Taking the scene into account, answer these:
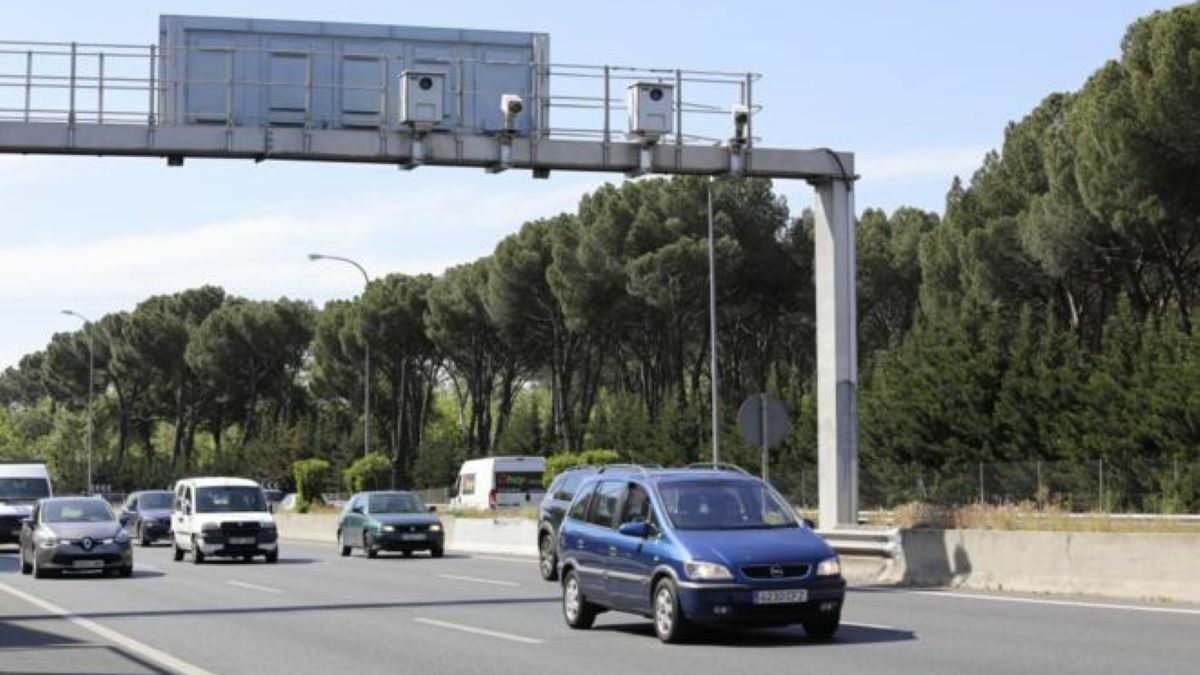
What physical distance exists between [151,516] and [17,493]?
4.08 meters

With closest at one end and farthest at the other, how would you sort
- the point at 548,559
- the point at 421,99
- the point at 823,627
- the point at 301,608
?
the point at 823,627
the point at 301,608
the point at 421,99
the point at 548,559

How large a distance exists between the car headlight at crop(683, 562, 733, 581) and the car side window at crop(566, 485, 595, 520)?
2688 mm

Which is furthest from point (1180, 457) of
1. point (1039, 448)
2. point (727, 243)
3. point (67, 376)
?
point (67, 376)

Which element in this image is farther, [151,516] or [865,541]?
[151,516]

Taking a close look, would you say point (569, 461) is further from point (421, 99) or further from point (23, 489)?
point (421, 99)

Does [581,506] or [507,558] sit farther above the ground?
[581,506]

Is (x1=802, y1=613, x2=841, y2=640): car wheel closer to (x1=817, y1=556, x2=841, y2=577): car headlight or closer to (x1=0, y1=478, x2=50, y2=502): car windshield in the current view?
(x1=817, y1=556, x2=841, y2=577): car headlight

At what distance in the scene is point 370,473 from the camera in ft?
213

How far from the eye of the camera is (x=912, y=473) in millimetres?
57188

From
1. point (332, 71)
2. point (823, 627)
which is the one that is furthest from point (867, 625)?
point (332, 71)

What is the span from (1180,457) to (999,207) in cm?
1621

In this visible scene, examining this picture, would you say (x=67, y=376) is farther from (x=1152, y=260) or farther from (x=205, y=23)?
(x=205, y=23)

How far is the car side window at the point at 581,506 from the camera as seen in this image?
17578 mm

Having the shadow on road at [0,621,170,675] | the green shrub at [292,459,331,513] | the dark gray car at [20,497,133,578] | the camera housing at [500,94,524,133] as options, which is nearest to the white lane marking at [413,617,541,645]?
the shadow on road at [0,621,170,675]
